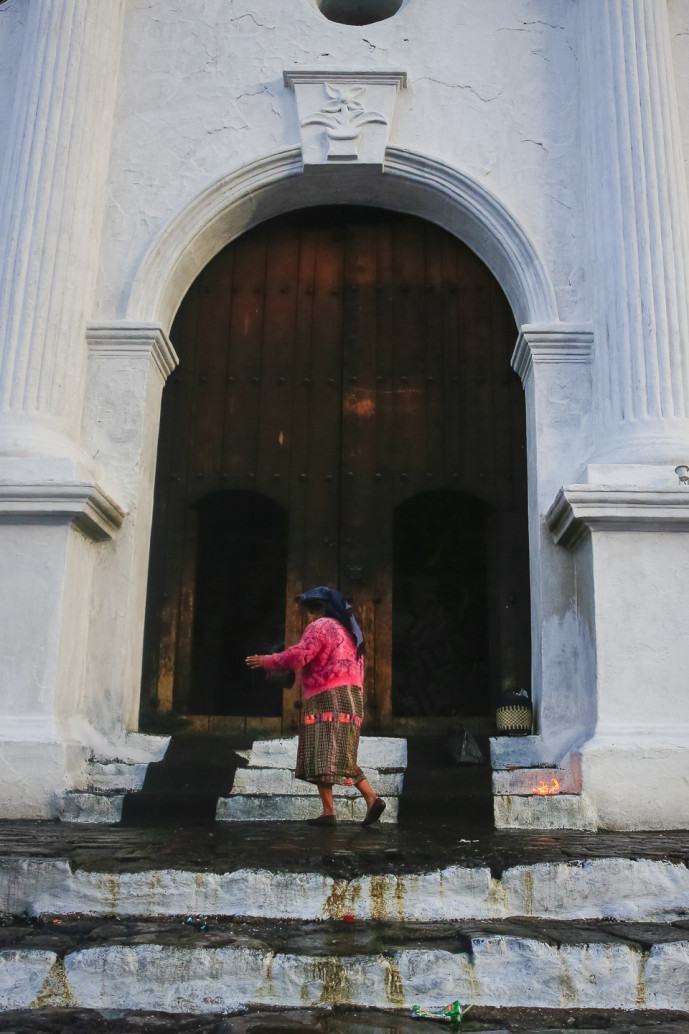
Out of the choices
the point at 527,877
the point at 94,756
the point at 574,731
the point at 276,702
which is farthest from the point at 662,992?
the point at 276,702

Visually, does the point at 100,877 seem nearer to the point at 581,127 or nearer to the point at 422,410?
the point at 422,410

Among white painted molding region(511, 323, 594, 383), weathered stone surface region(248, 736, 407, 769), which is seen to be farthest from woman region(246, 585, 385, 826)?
white painted molding region(511, 323, 594, 383)

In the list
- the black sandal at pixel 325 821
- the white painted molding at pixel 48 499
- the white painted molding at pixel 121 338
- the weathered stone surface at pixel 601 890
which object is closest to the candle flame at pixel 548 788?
the black sandal at pixel 325 821

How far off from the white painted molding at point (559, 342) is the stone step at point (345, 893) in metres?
3.45

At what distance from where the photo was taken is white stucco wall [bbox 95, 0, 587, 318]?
666 centimetres

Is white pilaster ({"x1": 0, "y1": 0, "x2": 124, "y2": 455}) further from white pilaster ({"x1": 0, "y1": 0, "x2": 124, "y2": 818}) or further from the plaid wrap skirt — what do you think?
the plaid wrap skirt

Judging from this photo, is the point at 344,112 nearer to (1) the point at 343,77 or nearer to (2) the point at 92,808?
(1) the point at 343,77

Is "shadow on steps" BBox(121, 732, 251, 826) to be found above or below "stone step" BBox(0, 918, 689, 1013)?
above

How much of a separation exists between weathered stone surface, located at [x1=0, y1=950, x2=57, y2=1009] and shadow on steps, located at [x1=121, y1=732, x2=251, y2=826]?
6.39 ft

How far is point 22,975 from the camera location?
299 centimetres

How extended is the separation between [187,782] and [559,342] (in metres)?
3.31

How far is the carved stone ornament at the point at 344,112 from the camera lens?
6.73m

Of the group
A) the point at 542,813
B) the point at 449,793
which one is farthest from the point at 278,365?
the point at 542,813

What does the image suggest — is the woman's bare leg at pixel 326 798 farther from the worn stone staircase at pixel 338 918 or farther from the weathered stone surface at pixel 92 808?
the weathered stone surface at pixel 92 808
